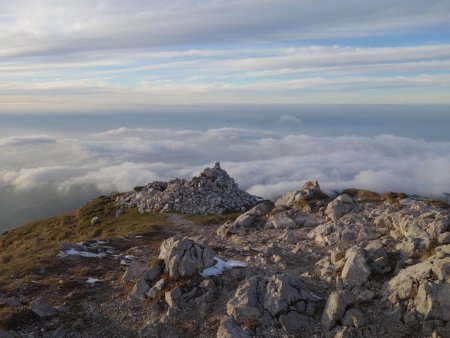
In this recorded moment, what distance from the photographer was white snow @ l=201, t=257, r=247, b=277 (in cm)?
2299

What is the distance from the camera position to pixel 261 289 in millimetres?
20125

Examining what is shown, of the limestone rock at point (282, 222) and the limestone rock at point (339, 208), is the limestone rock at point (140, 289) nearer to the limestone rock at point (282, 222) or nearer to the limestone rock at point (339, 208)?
the limestone rock at point (282, 222)

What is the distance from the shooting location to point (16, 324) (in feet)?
62.5

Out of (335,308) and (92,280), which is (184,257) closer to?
(92,280)

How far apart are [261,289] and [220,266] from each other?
14.2ft

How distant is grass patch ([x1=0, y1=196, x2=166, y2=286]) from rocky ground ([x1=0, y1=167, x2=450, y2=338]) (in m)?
17.0

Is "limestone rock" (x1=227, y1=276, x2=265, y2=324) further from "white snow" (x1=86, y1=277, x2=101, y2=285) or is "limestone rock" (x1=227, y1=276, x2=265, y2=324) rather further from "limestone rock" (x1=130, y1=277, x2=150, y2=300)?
"white snow" (x1=86, y1=277, x2=101, y2=285)

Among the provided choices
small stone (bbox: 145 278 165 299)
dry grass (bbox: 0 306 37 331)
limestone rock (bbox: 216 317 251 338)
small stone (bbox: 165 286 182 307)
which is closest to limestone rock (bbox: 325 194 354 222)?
small stone (bbox: 145 278 165 299)

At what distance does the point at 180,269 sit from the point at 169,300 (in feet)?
7.19

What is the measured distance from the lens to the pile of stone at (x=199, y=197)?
53969 millimetres

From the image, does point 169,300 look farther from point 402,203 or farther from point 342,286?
point 402,203

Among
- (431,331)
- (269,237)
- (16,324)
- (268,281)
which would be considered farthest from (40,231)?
(431,331)

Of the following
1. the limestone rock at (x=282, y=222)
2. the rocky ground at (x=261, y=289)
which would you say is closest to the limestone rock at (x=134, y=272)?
the rocky ground at (x=261, y=289)

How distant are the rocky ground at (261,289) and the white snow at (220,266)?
0.20 feet
